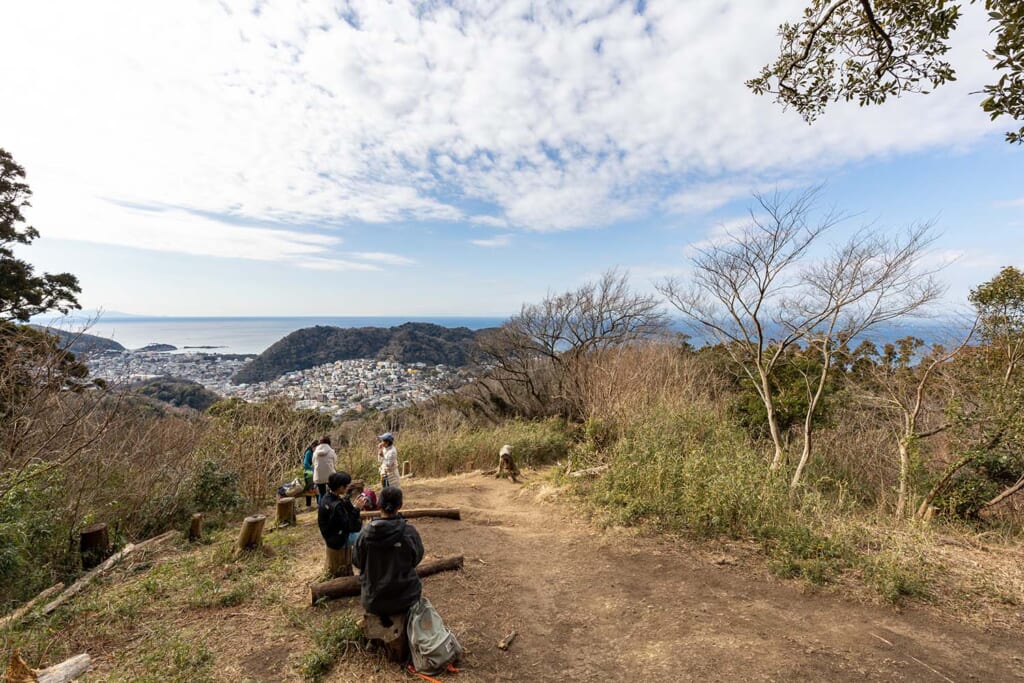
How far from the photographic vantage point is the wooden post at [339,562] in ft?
14.1

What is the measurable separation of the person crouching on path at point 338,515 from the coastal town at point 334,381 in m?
8.81

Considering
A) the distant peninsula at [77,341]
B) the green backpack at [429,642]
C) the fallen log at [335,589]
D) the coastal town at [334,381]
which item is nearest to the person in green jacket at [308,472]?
the distant peninsula at [77,341]

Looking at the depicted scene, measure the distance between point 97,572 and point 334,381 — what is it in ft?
83.1

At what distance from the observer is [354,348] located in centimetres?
4150

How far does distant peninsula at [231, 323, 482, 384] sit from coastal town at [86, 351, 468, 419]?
153 cm

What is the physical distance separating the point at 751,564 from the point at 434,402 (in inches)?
623

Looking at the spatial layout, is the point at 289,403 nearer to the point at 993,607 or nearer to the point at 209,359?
the point at 993,607

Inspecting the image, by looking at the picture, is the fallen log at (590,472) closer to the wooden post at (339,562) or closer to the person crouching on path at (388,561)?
the wooden post at (339,562)

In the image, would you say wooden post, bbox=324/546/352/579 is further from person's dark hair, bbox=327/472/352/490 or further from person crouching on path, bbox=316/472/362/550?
person's dark hair, bbox=327/472/352/490

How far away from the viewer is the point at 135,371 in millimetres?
7672

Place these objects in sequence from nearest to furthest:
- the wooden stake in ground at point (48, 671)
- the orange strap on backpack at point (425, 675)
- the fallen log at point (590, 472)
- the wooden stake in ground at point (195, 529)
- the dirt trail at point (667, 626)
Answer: the wooden stake in ground at point (48, 671), the orange strap on backpack at point (425, 675), the dirt trail at point (667, 626), the wooden stake in ground at point (195, 529), the fallen log at point (590, 472)

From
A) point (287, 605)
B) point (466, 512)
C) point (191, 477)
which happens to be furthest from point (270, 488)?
point (287, 605)

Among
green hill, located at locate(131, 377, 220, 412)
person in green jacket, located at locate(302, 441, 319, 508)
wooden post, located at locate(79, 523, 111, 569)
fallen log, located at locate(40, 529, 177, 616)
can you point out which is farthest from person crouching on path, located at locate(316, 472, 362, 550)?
green hill, located at locate(131, 377, 220, 412)

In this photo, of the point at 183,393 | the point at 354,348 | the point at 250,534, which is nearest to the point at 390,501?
the point at 250,534
